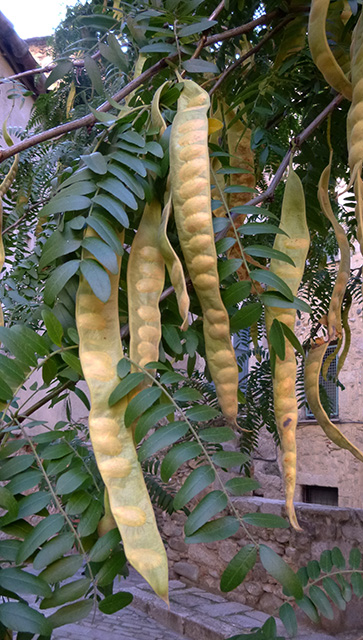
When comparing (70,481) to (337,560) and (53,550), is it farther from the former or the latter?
(337,560)

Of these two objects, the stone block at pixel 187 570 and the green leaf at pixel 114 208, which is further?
the stone block at pixel 187 570

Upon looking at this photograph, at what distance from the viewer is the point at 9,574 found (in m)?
0.62

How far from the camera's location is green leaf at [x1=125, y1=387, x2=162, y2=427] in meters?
0.58

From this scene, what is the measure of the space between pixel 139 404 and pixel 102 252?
172mm

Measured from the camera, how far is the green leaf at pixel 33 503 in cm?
65

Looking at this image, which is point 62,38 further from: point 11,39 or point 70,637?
point 70,637

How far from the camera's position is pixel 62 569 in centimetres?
61

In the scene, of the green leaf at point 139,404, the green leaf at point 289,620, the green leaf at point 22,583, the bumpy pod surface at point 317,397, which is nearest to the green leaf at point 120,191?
the green leaf at point 139,404

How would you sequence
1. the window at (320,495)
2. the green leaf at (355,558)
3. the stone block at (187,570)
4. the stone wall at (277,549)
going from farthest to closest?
the window at (320,495) < the stone block at (187,570) < the stone wall at (277,549) < the green leaf at (355,558)

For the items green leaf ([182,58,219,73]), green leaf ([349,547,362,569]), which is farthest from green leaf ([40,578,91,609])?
green leaf ([349,547,362,569])

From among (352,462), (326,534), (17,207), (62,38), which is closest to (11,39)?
(62,38)

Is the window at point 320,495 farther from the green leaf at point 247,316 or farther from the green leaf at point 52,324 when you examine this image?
the green leaf at point 52,324

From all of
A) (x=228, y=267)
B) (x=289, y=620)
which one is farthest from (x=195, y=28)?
(x=289, y=620)

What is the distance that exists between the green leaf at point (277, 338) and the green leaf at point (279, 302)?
2 centimetres
